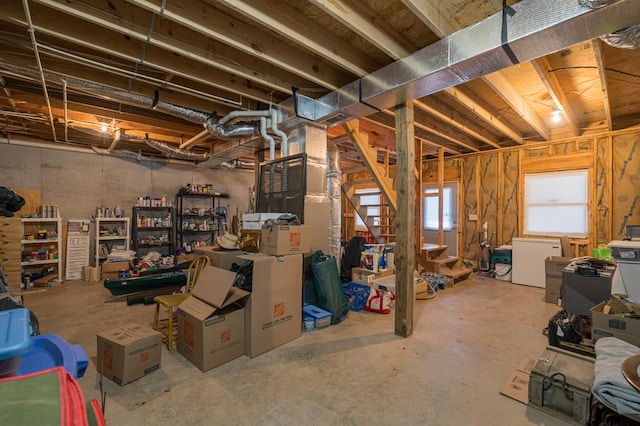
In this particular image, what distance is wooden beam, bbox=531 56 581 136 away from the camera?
288cm

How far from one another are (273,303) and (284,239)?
586 mm

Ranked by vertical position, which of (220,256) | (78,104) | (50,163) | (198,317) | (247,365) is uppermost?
(78,104)

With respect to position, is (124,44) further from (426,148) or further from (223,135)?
(426,148)

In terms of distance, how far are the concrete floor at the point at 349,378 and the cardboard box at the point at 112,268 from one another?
155 cm

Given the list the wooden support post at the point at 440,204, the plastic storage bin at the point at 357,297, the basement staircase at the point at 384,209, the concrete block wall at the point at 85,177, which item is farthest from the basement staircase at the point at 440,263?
the concrete block wall at the point at 85,177

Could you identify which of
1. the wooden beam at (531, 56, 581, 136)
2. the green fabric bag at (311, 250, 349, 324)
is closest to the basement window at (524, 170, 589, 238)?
the wooden beam at (531, 56, 581, 136)

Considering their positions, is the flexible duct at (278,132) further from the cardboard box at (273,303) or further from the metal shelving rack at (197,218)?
the metal shelving rack at (197,218)

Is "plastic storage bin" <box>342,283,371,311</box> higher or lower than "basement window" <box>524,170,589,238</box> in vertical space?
lower

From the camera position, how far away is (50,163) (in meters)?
5.45

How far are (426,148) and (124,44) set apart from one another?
5.31 m

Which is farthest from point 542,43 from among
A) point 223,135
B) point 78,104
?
point 78,104

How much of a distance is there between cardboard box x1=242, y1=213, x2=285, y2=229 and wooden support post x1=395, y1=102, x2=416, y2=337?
4.17 feet

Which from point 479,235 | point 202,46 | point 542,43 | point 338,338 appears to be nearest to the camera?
point 542,43

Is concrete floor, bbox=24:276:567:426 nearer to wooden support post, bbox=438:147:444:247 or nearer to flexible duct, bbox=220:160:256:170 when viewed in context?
wooden support post, bbox=438:147:444:247
